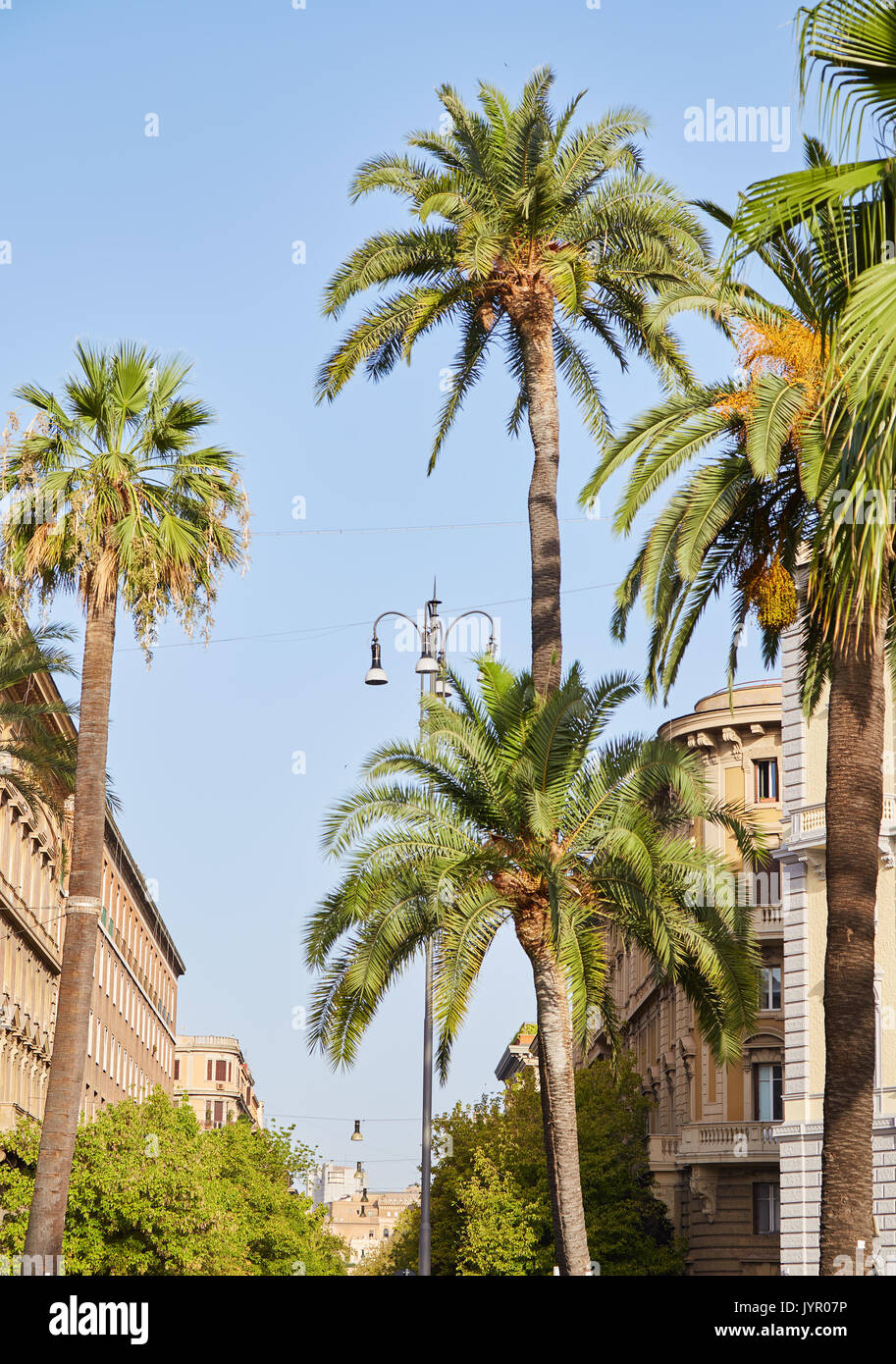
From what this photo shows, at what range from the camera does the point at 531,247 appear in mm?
25672

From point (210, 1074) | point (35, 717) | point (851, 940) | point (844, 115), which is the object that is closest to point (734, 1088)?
point (35, 717)

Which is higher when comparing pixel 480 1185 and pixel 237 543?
pixel 237 543

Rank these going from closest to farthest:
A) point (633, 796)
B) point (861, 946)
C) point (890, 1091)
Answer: point (861, 946) → point (633, 796) → point (890, 1091)

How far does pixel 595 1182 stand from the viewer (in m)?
47.1

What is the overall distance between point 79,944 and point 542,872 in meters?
7.29

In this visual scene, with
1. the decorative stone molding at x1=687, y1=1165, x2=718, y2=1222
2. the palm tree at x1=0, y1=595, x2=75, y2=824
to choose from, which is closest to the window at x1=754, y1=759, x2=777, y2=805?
the decorative stone molding at x1=687, y1=1165, x2=718, y2=1222

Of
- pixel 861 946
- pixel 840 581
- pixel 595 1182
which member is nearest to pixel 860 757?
pixel 861 946

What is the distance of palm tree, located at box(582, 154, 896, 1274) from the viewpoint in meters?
16.5

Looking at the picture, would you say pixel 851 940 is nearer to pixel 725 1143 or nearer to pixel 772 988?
pixel 772 988

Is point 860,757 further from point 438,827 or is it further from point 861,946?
point 438,827

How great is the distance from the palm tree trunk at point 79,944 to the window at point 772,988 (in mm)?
27694

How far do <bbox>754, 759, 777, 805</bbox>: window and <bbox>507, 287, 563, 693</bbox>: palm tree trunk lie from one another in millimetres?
28002

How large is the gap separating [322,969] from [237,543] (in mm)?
8452

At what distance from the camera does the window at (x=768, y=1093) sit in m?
48.3
